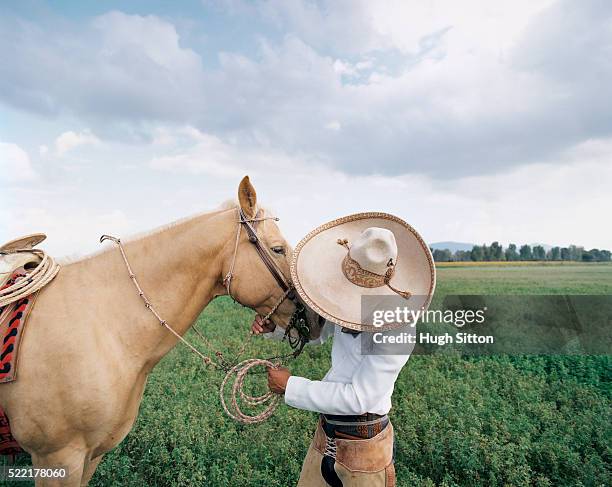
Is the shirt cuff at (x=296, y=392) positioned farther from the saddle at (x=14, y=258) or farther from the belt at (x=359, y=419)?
the saddle at (x=14, y=258)

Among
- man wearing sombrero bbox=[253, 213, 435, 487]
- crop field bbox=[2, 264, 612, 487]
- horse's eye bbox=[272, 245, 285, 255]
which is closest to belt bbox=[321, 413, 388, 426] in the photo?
man wearing sombrero bbox=[253, 213, 435, 487]

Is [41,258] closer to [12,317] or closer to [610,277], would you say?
[12,317]

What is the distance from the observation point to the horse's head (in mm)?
2883

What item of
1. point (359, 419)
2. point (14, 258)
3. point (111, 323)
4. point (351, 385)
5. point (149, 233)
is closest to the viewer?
point (351, 385)

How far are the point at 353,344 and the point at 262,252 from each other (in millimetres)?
776

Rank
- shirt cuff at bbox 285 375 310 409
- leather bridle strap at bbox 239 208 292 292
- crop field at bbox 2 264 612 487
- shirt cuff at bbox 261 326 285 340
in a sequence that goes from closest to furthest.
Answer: shirt cuff at bbox 285 375 310 409 → leather bridle strap at bbox 239 208 292 292 → shirt cuff at bbox 261 326 285 340 → crop field at bbox 2 264 612 487

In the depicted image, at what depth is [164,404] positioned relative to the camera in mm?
6000

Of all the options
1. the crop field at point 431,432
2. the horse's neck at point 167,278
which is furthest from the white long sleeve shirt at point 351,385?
the crop field at point 431,432

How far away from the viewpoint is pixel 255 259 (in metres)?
2.89

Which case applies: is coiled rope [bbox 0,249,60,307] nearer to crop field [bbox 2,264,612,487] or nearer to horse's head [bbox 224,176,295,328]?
horse's head [bbox 224,176,295,328]

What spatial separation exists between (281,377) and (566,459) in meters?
3.88

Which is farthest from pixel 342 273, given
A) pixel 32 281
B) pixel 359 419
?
pixel 32 281

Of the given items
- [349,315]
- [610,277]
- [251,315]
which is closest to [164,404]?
[349,315]

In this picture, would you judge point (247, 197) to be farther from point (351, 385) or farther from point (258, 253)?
point (351, 385)
